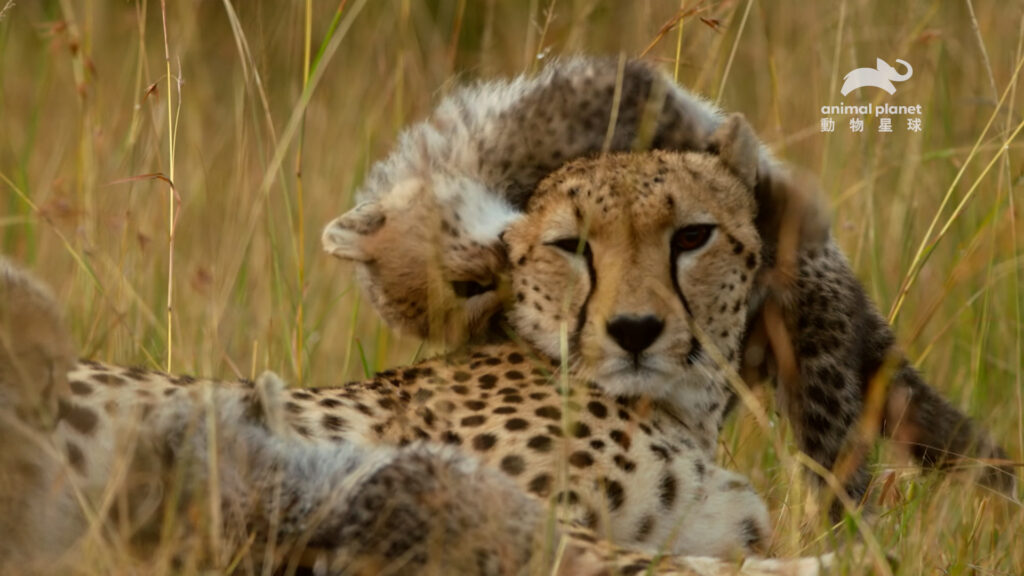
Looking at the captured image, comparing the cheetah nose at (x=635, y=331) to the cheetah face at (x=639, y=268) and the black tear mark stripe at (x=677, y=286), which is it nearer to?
the cheetah face at (x=639, y=268)

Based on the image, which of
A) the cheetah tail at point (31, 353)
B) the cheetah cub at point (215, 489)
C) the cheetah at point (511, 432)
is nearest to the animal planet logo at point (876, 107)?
the cheetah at point (511, 432)

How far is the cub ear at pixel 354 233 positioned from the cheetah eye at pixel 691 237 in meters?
0.73

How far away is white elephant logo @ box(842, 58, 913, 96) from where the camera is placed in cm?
537

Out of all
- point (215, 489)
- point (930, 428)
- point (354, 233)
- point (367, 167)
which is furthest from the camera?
point (367, 167)

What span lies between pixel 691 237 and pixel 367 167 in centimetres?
169

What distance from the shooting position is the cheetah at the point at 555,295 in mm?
3809

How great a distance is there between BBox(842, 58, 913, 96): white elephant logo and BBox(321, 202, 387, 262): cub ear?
204 centimetres

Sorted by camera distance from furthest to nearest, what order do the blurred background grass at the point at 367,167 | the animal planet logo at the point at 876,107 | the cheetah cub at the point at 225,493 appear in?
the animal planet logo at the point at 876,107, the blurred background grass at the point at 367,167, the cheetah cub at the point at 225,493

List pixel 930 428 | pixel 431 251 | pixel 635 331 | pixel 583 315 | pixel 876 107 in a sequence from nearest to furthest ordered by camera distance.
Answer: pixel 635 331 < pixel 583 315 < pixel 431 251 < pixel 930 428 < pixel 876 107

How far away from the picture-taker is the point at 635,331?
3.48m

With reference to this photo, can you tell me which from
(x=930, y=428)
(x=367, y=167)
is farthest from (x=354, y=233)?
(x=930, y=428)

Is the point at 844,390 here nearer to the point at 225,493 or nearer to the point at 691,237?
the point at 691,237

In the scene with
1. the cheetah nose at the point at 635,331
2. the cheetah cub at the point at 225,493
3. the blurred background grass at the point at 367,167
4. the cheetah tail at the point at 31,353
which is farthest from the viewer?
the blurred background grass at the point at 367,167

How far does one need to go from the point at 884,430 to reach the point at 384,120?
11.9ft
